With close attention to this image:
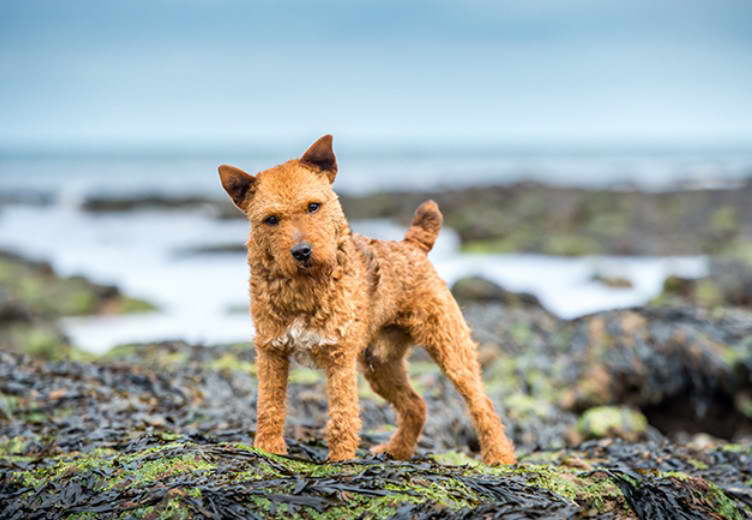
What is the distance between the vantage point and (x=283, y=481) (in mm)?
4062

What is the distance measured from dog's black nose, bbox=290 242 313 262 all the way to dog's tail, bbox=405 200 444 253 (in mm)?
1558

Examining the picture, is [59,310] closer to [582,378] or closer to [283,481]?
[582,378]

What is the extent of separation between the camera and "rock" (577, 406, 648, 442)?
7.84 m

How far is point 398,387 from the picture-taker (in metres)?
5.57

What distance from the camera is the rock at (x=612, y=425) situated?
7.84 metres

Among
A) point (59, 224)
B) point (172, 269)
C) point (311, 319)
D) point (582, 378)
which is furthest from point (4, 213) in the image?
point (311, 319)

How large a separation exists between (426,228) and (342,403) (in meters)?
1.63

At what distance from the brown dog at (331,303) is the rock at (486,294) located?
716cm

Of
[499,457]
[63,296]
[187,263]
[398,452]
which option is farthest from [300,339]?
[187,263]

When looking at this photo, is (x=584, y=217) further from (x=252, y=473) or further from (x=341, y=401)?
(x=252, y=473)

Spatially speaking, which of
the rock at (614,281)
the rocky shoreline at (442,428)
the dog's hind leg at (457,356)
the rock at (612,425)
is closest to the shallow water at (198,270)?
the rock at (614,281)

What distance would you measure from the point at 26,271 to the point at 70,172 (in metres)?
41.1

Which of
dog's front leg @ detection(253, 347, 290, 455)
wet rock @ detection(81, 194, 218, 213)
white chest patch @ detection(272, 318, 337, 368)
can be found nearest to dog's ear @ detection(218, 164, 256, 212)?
white chest patch @ detection(272, 318, 337, 368)

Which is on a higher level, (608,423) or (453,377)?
(453,377)
